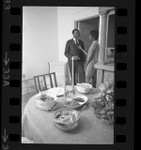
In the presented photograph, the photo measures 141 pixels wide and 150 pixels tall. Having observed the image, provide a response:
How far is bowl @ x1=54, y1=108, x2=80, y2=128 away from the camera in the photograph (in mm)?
561

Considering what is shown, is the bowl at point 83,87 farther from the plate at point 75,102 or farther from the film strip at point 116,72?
the film strip at point 116,72

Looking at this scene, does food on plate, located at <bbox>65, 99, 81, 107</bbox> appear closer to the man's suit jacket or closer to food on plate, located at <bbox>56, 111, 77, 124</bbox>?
food on plate, located at <bbox>56, 111, 77, 124</bbox>

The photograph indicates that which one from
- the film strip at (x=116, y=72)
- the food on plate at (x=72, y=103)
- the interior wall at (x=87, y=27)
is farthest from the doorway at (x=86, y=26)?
the food on plate at (x=72, y=103)

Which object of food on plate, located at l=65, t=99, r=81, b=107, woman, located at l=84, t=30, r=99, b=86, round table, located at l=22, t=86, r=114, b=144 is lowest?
round table, located at l=22, t=86, r=114, b=144

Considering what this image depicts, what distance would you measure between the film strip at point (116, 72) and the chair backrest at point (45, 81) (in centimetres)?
41

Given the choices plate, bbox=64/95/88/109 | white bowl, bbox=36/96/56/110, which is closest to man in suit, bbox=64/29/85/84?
plate, bbox=64/95/88/109

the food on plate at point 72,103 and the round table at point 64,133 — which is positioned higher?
→ the food on plate at point 72,103

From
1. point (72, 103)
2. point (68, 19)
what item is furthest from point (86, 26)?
point (72, 103)

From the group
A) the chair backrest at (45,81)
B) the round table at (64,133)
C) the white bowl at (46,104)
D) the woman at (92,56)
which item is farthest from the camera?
the chair backrest at (45,81)

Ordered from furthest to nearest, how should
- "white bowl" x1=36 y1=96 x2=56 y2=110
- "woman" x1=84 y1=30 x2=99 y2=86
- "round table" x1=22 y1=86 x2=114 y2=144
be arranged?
"woman" x1=84 y1=30 x2=99 y2=86, "white bowl" x1=36 y1=96 x2=56 y2=110, "round table" x1=22 y1=86 x2=114 y2=144

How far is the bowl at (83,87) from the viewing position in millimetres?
889

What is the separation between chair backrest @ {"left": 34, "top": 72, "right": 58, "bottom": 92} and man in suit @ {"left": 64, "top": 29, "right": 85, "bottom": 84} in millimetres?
277

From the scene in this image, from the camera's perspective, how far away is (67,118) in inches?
23.9

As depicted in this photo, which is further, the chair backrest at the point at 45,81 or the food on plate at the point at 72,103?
the chair backrest at the point at 45,81
